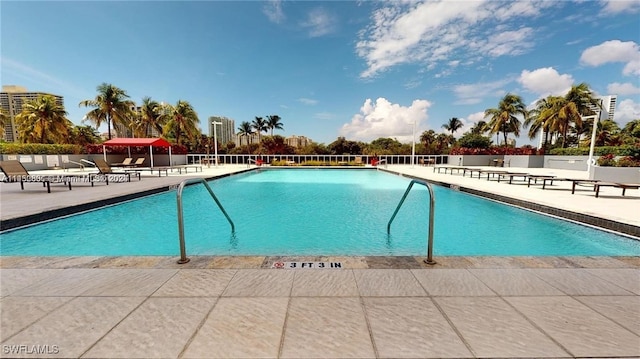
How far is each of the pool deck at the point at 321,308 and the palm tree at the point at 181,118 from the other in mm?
27621

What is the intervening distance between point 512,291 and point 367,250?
7.75 feet

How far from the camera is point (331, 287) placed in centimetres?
231

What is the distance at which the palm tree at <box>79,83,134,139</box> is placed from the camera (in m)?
22.0

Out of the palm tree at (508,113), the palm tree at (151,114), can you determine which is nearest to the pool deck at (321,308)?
the palm tree at (151,114)

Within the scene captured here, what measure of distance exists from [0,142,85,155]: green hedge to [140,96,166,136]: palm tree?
8.32m

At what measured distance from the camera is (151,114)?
27.4m

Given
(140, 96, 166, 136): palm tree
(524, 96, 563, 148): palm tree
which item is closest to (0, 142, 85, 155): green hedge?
(140, 96, 166, 136): palm tree

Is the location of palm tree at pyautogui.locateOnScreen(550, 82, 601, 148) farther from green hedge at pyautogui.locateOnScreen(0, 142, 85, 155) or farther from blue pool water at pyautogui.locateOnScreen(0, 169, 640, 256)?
green hedge at pyautogui.locateOnScreen(0, 142, 85, 155)

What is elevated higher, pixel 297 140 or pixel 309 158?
pixel 297 140

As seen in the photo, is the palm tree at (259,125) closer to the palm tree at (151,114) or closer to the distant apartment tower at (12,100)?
the palm tree at (151,114)

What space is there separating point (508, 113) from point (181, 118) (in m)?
36.5

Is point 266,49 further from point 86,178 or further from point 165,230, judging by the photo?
point 165,230
